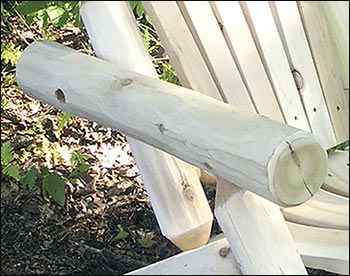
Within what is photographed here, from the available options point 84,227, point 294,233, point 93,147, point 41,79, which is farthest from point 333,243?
point 93,147

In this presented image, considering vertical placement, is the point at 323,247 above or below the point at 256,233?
below

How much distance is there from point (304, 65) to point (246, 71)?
12 cm

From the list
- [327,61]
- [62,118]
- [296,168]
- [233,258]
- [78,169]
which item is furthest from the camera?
[62,118]

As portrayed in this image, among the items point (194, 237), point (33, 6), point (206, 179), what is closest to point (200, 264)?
point (194, 237)

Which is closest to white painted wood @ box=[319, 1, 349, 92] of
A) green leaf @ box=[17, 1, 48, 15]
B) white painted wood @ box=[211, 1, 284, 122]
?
white painted wood @ box=[211, 1, 284, 122]

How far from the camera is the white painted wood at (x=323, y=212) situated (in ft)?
5.37

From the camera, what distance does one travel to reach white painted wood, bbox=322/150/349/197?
5.85 feet

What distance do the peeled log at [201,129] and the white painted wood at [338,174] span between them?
1.07 feet

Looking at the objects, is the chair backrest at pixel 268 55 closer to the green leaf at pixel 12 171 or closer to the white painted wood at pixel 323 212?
the white painted wood at pixel 323 212

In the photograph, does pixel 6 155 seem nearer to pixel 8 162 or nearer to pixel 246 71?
pixel 8 162

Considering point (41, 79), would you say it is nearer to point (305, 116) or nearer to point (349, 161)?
point (305, 116)

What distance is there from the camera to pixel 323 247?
1569 mm

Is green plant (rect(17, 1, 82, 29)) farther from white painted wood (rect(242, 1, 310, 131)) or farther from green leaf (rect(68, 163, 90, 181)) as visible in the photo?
white painted wood (rect(242, 1, 310, 131))

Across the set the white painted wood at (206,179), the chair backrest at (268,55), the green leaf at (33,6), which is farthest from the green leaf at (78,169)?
the chair backrest at (268,55)
